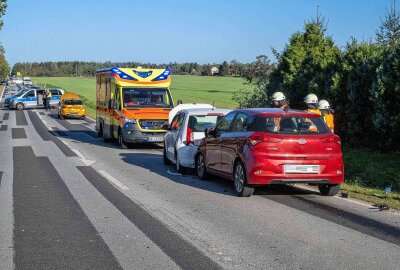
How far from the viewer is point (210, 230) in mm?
7699

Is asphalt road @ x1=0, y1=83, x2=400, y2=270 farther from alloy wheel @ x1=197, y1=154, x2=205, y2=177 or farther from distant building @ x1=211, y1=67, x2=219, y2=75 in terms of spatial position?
distant building @ x1=211, y1=67, x2=219, y2=75

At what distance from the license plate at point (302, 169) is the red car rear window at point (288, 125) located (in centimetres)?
61

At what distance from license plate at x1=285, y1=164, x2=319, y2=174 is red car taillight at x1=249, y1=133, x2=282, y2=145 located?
0.47m

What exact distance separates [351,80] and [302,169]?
899 cm

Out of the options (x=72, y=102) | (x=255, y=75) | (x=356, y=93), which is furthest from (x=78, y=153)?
(x=72, y=102)

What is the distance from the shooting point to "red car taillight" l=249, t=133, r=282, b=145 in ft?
32.6

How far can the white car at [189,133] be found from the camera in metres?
13.8

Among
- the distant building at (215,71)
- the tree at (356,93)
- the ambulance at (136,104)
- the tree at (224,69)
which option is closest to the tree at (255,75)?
the ambulance at (136,104)

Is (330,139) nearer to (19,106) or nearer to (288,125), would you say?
(288,125)

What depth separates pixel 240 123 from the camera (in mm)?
11016

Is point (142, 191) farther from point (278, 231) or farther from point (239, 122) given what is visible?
point (278, 231)

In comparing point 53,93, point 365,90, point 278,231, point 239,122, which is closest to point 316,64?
point 365,90

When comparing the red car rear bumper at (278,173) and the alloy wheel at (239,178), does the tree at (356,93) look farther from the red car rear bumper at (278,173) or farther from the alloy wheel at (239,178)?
the alloy wheel at (239,178)

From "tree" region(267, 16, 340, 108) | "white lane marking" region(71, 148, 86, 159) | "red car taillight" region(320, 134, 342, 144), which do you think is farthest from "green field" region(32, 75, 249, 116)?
"red car taillight" region(320, 134, 342, 144)
